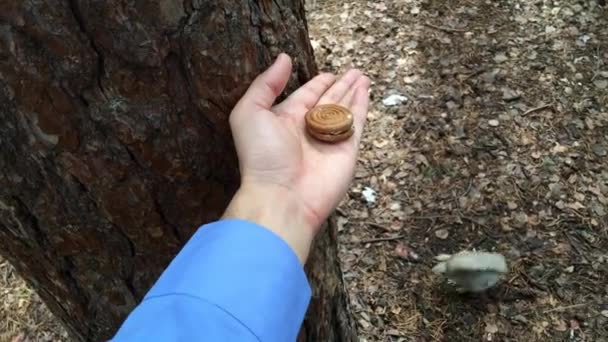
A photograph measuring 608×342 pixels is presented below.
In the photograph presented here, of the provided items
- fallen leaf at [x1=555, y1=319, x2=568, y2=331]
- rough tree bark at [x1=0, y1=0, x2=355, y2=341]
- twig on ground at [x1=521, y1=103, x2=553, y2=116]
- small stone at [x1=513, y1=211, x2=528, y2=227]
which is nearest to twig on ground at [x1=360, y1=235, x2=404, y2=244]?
small stone at [x1=513, y1=211, x2=528, y2=227]

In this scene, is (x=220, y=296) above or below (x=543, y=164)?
above

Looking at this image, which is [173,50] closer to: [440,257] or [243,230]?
[243,230]

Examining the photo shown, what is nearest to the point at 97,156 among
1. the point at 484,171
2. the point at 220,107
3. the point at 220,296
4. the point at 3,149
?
the point at 3,149

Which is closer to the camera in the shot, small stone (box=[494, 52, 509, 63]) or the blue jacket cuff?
the blue jacket cuff

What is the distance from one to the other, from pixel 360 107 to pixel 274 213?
2.00ft

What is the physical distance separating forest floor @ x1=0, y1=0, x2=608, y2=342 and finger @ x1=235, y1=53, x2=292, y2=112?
5.64 feet

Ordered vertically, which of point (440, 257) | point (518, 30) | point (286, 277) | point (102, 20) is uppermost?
point (102, 20)

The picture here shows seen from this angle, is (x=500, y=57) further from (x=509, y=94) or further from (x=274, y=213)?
(x=274, y=213)

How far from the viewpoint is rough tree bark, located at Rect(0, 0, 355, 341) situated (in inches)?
54.1

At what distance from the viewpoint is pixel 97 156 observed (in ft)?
5.21

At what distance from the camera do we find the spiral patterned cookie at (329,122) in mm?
1814

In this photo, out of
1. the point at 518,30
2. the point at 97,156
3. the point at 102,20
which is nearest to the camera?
the point at 102,20

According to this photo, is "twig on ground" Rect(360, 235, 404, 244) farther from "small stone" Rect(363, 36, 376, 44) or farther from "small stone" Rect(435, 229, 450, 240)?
"small stone" Rect(363, 36, 376, 44)

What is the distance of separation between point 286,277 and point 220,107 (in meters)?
0.49
